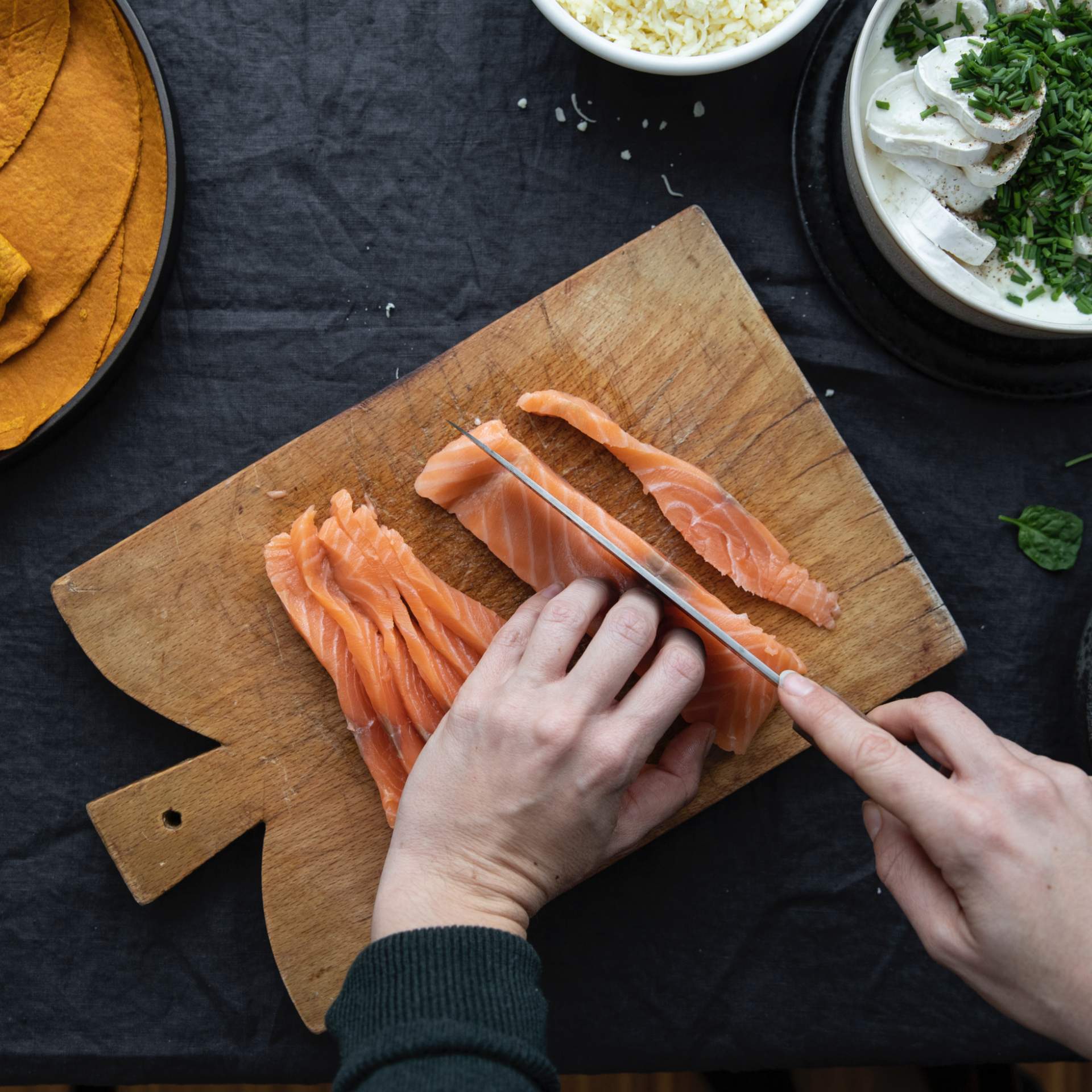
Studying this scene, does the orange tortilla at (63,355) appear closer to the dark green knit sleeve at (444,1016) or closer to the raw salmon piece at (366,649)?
the raw salmon piece at (366,649)

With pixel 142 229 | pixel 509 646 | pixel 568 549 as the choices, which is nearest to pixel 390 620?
pixel 509 646

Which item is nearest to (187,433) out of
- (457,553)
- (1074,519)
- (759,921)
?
(457,553)

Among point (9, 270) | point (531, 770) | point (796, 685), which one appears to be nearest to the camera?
point (796, 685)

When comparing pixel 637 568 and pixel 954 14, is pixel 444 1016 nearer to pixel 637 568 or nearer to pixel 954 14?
pixel 637 568

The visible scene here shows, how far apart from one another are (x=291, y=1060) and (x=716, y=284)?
2166 millimetres

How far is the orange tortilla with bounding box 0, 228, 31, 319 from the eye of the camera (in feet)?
6.40

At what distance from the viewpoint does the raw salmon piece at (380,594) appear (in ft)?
6.63

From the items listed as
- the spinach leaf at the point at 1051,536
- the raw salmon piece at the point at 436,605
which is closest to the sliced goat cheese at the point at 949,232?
the spinach leaf at the point at 1051,536

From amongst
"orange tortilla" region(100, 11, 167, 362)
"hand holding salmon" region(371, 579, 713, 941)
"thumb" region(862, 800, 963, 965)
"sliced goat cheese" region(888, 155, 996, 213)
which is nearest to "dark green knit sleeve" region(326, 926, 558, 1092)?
"hand holding salmon" region(371, 579, 713, 941)

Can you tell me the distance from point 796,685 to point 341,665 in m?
1.03

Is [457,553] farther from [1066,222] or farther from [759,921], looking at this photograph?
[1066,222]

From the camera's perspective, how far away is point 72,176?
2.03 m

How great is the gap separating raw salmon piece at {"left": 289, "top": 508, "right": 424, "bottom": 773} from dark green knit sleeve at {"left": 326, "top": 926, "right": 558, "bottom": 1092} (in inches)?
18.8

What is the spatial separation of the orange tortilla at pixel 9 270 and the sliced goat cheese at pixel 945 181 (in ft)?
6.46
